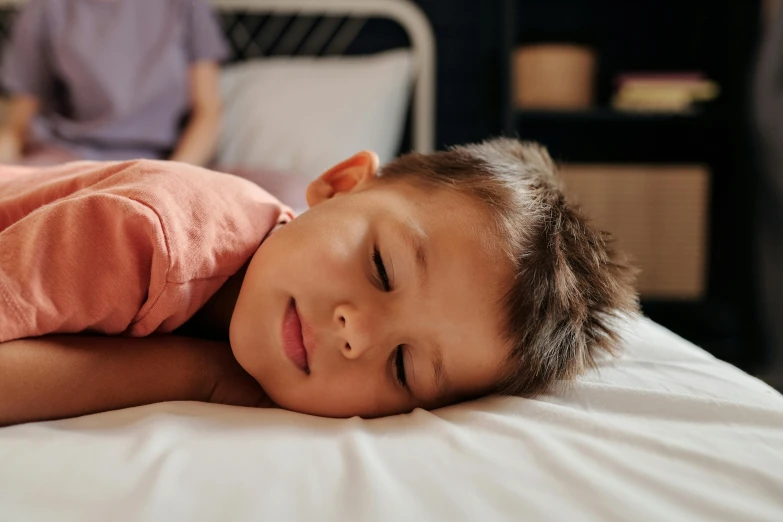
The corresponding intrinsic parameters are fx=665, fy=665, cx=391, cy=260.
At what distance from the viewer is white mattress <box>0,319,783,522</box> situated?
0.42 m

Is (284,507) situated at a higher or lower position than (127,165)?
lower

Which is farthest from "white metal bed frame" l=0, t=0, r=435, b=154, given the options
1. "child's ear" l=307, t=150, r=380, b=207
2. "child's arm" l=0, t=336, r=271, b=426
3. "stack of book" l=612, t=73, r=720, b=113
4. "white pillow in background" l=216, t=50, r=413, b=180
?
"child's arm" l=0, t=336, r=271, b=426

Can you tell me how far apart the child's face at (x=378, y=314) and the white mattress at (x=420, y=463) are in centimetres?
5

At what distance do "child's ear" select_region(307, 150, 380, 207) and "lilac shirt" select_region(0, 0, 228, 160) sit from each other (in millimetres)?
1125

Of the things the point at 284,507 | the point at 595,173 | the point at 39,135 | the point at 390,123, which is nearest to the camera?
the point at 284,507

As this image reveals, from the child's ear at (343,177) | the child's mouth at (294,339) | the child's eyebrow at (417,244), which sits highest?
the child's ear at (343,177)

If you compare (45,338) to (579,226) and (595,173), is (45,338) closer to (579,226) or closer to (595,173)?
(579,226)

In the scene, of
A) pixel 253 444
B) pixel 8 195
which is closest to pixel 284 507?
pixel 253 444

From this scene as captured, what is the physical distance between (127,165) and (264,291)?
9.2 inches

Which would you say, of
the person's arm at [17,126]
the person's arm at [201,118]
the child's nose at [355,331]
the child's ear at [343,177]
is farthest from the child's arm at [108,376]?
the person's arm at [17,126]

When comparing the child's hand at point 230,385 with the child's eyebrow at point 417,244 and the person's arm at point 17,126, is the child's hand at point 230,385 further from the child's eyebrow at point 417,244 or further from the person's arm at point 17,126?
the person's arm at point 17,126

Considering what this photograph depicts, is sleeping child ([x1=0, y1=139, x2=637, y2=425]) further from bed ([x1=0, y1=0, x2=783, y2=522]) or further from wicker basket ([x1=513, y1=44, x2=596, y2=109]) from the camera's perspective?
wicker basket ([x1=513, y1=44, x2=596, y2=109])

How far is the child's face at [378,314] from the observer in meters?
0.65

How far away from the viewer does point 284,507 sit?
1.38 feet
